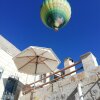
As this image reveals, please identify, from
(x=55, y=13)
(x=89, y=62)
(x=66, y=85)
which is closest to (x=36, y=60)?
(x=66, y=85)

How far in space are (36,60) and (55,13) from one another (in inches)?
111

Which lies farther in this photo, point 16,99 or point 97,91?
point 16,99

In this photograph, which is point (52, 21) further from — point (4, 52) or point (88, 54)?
point (4, 52)

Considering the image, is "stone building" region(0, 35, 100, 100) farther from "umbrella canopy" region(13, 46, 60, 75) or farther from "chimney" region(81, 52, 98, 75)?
"umbrella canopy" region(13, 46, 60, 75)

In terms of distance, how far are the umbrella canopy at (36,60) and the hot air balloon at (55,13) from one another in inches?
81.0

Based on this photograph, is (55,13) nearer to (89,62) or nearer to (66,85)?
(89,62)

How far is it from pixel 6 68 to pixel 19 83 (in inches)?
53.2

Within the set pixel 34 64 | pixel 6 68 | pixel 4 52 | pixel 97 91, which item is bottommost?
pixel 97 91

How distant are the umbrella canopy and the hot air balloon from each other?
2.06m

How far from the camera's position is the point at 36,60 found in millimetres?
7902

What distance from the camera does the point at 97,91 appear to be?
5.88 metres

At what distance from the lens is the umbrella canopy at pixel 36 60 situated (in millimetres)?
7415

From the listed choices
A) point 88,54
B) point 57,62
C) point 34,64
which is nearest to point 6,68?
point 34,64

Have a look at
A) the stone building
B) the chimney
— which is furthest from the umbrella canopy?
the chimney
